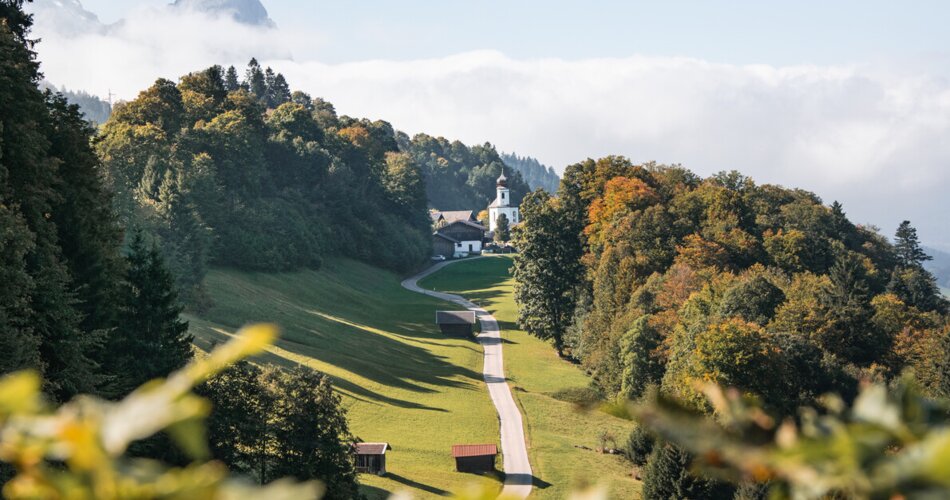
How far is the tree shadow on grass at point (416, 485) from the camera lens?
1415 inches

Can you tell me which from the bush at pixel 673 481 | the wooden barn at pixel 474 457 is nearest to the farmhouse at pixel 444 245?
the wooden barn at pixel 474 457

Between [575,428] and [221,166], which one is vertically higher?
[221,166]

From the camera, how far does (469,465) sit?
4166cm

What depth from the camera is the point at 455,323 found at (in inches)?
3076

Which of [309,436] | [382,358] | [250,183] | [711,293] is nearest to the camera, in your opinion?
[309,436]

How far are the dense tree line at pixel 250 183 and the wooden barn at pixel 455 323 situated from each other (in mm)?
16701

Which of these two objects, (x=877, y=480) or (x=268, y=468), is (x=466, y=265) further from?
(x=877, y=480)

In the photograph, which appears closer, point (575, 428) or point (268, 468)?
point (268, 468)

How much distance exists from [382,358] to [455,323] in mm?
18059

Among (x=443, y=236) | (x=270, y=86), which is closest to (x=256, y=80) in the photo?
(x=270, y=86)

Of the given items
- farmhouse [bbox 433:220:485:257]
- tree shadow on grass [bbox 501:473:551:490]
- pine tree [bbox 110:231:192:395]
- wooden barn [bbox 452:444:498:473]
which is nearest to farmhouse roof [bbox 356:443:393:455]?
wooden barn [bbox 452:444:498:473]

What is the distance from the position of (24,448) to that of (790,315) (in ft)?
153

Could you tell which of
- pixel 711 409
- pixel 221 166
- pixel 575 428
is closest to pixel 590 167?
pixel 575 428

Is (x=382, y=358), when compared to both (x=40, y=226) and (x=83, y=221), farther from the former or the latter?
(x=40, y=226)
